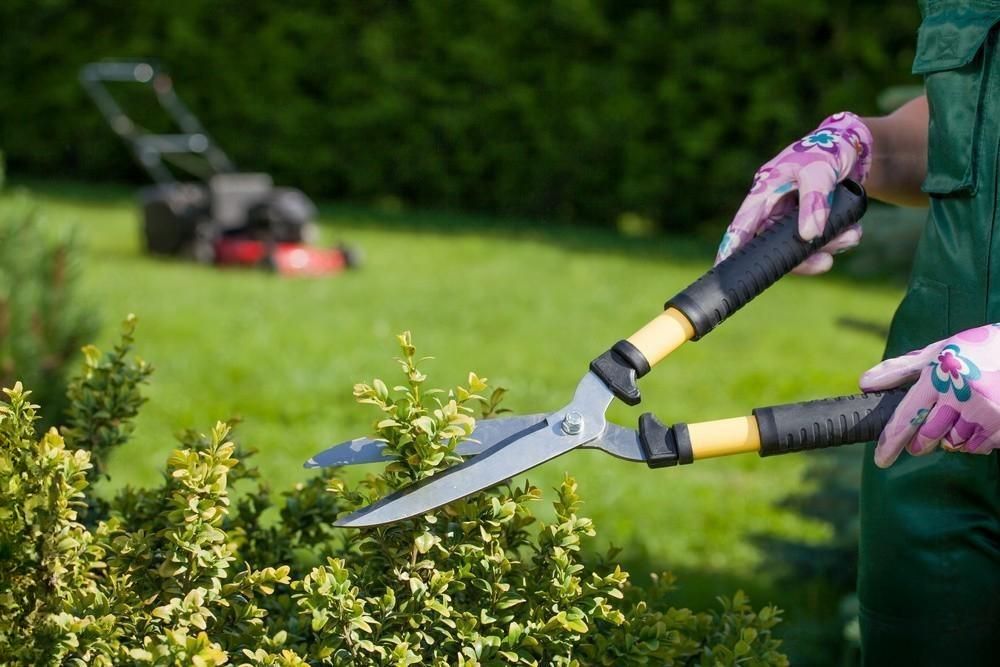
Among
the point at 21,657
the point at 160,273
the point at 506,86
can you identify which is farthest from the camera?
the point at 506,86

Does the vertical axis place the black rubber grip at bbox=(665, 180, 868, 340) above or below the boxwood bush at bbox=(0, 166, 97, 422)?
below

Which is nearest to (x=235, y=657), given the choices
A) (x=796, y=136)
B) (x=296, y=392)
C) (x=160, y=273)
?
(x=296, y=392)

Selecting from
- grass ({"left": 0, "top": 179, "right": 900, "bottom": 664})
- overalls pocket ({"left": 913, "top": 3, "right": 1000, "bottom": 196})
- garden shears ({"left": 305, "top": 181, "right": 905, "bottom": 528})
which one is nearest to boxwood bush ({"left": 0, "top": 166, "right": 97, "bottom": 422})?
grass ({"left": 0, "top": 179, "right": 900, "bottom": 664})

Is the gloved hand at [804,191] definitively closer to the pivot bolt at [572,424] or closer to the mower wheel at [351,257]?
the pivot bolt at [572,424]

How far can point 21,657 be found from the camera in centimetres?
146

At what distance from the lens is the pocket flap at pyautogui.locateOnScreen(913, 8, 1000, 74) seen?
1692 mm

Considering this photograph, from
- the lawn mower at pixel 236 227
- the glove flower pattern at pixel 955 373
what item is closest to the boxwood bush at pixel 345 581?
the glove flower pattern at pixel 955 373

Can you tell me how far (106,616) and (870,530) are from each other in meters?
1.03

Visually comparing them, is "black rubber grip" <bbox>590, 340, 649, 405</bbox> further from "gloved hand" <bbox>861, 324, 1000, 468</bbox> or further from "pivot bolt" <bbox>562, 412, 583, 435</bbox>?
"gloved hand" <bbox>861, 324, 1000, 468</bbox>

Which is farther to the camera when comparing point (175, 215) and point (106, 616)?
point (175, 215)

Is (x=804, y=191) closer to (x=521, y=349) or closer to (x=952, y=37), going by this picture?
(x=952, y=37)

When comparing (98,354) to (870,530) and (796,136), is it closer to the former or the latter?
(870,530)

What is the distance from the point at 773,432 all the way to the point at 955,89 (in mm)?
572

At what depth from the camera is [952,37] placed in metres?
1.72
